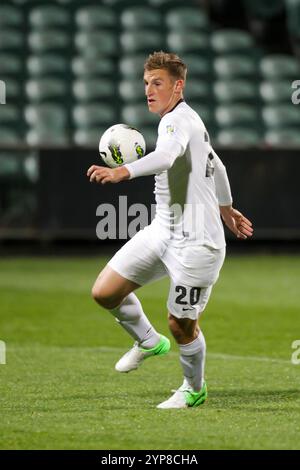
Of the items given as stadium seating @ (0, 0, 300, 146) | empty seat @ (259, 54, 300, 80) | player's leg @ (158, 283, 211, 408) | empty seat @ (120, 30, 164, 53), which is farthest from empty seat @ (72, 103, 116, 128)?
player's leg @ (158, 283, 211, 408)

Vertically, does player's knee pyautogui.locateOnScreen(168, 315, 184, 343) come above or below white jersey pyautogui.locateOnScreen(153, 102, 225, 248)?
below

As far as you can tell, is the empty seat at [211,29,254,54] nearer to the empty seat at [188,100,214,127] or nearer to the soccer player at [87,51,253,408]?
the empty seat at [188,100,214,127]

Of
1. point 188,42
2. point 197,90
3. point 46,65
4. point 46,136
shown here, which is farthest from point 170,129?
point 188,42

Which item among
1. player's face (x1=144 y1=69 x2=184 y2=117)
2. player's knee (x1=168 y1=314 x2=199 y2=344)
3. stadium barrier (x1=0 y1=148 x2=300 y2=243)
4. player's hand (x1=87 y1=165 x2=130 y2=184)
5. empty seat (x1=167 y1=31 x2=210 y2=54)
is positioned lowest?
stadium barrier (x1=0 y1=148 x2=300 y2=243)

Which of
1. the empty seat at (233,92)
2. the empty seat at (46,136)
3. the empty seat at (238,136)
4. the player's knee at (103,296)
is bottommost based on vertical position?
the empty seat at (238,136)

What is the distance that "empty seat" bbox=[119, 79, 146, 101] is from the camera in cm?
1809

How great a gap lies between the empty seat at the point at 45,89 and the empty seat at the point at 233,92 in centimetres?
251

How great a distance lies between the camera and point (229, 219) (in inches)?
270

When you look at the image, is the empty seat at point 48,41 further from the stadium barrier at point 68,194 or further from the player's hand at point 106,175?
the player's hand at point 106,175

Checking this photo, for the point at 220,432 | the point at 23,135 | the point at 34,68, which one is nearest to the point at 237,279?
the point at 23,135

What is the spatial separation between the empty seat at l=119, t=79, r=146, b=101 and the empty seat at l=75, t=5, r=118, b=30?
4.13ft

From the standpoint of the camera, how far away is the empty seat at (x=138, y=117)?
1762cm

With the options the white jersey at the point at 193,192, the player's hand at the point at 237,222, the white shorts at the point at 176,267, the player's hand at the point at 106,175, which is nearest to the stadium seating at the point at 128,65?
the player's hand at the point at 237,222
